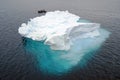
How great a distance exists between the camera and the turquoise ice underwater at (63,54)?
2357 centimetres

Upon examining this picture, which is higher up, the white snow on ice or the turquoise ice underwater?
the white snow on ice

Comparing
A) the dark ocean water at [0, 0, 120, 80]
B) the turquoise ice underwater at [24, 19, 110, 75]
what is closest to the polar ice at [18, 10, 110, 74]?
the turquoise ice underwater at [24, 19, 110, 75]

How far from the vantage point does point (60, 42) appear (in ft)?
87.8

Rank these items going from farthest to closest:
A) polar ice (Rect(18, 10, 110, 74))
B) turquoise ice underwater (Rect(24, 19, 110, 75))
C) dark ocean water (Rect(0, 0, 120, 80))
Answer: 1. polar ice (Rect(18, 10, 110, 74))
2. turquoise ice underwater (Rect(24, 19, 110, 75))
3. dark ocean water (Rect(0, 0, 120, 80))

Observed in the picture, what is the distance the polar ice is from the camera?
2438 centimetres

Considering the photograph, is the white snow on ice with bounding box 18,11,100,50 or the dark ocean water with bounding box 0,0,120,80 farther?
the white snow on ice with bounding box 18,11,100,50

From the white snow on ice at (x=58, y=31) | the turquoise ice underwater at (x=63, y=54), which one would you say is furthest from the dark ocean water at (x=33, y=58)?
the white snow on ice at (x=58, y=31)

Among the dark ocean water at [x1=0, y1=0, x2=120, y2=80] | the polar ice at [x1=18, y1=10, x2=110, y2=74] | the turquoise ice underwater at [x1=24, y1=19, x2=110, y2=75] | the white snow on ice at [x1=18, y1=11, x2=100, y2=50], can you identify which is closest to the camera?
the dark ocean water at [x1=0, y1=0, x2=120, y2=80]

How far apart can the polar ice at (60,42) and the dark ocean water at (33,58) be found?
107 centimetres

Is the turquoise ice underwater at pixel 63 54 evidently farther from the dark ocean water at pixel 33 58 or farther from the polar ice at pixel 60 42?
the dark ocean water at pixel 33 58

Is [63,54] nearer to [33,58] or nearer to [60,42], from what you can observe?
[60,42]

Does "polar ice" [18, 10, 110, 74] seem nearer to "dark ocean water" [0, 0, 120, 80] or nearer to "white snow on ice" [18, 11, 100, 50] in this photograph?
"white snow on ice" [18, 11, 100, 50]

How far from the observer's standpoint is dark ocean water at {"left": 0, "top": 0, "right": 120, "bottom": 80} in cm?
2203

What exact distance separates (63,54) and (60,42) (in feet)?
5.63
